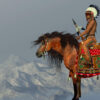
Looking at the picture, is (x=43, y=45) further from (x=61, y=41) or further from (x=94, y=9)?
(x=94, y=9)

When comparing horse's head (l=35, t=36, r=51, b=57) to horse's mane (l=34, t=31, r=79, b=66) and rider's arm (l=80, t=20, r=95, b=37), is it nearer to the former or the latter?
horse's mane (l=34, t=31, r=79, b=66)

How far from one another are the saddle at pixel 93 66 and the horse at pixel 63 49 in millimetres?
241

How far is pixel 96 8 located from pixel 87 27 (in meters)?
1.43

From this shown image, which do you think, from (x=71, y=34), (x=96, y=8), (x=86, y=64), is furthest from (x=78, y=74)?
(x=96, y=8)

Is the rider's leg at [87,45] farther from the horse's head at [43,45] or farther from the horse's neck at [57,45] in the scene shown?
the horse's head at [43,45]

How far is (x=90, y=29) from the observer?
1980cm

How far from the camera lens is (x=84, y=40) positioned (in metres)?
20.0

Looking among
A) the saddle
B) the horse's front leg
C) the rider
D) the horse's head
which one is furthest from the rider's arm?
the horse's front leg

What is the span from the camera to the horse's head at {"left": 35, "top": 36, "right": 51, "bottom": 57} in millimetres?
19781

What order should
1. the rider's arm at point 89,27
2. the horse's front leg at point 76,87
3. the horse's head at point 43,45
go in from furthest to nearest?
the horse's head at point 43,45, the rider's arm at point 89,27, the horse's front leg at point 76,87

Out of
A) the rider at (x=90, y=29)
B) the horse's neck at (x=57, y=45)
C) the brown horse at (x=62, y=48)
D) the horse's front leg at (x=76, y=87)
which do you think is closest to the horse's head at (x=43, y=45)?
the brown horse at (x=62, y=48)

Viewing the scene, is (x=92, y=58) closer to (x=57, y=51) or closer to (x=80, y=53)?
(x=80, y=53)

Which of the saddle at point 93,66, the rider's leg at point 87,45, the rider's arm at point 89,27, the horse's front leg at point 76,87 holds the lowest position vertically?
the horse's front leg at point 76,87

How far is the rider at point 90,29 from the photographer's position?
1973 centimetres
